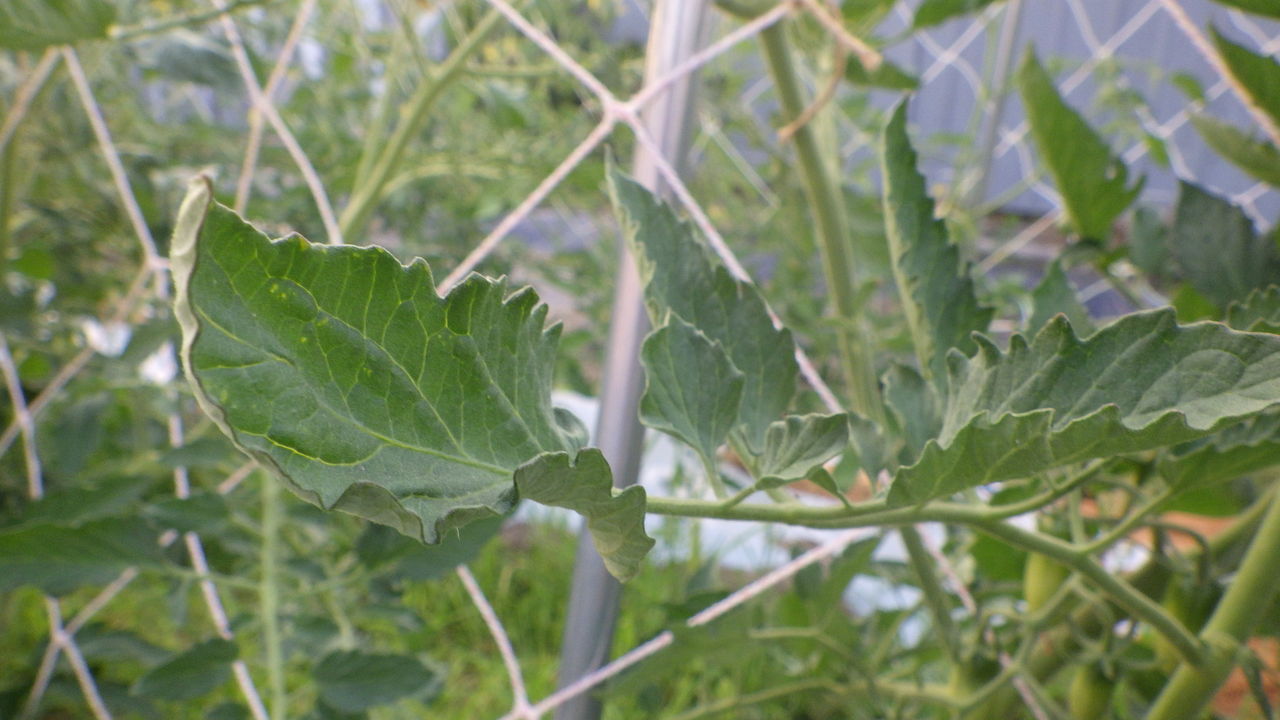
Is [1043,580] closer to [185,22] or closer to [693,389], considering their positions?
[693,389]

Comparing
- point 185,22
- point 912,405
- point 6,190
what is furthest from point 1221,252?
point 6,190

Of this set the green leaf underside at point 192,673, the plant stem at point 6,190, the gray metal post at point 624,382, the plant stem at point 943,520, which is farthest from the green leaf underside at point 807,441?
the plant stem at point 6,190

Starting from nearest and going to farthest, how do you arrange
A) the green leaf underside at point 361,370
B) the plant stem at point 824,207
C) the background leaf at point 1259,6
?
the green leaf underside at point 361,370 < the background leaf at point 1259,6 < the plant stem at point 824,207

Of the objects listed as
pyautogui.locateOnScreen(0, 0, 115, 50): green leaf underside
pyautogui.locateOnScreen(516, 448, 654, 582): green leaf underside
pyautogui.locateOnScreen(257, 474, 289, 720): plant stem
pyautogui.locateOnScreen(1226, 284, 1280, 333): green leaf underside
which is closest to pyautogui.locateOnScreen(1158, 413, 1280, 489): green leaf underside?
pyautogui.locateOnScreen(1226, 284, 1280, 333): green leaf underside

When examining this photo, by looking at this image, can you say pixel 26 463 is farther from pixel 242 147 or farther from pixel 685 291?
pixel 685 291

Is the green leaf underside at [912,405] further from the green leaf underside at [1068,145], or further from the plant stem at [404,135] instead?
the plant stem at [404,135]

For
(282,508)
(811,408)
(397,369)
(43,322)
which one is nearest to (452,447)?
(397,369)

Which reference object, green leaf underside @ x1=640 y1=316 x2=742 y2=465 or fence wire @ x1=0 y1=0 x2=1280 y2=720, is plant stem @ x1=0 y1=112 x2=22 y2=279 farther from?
green leaf underside @ x1=640 y1=316 x2=742 y2=465
